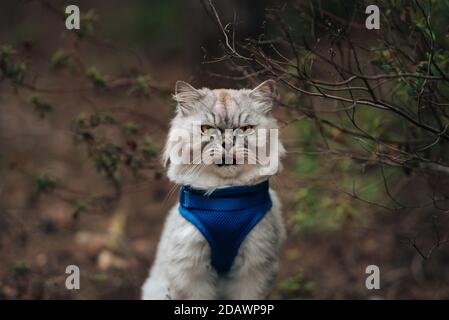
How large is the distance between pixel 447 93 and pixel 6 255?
3.92 meters

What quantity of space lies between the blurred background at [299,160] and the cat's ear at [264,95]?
0.28 ft

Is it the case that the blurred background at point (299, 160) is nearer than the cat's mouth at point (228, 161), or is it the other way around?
the cat's mouth at point (228, 161)

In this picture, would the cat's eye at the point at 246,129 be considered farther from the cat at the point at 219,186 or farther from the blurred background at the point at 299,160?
the blurred background at the point at 299,160

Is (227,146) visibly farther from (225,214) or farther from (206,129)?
(225,214)

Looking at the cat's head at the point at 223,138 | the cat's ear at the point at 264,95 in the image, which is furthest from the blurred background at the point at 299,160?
the cat's head at the point at 223,138

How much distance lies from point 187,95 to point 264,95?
458mm

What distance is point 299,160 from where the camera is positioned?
5.49m

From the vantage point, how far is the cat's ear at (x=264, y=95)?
3.47m

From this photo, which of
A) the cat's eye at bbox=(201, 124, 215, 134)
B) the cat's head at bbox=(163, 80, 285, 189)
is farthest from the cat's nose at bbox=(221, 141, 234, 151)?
the cat's eye at bbox=(201, 124, 215, 134)

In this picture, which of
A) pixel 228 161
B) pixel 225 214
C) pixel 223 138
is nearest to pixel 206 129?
pixel 223 138

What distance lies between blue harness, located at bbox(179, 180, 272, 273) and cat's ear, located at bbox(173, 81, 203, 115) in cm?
48

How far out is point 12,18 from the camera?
30.8 ft

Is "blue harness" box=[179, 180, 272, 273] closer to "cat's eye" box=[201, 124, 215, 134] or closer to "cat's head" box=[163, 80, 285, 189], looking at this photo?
"cat's head" box=[163, 80, 285, 189]
